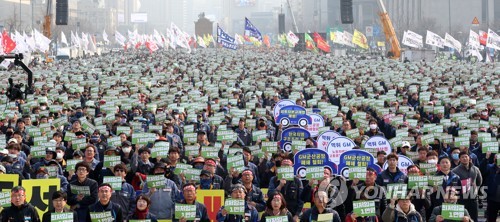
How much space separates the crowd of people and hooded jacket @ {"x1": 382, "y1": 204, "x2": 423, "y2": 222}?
0.01 m

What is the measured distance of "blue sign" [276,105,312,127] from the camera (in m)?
22.8

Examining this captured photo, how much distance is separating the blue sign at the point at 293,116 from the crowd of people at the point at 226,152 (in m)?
0.30

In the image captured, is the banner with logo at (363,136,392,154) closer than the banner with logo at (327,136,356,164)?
No

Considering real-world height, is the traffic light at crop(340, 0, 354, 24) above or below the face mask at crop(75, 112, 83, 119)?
above

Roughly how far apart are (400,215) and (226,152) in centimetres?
650

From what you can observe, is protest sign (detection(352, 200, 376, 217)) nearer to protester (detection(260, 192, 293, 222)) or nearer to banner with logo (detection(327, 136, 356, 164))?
protester (detection(260, 192, 293, 222))

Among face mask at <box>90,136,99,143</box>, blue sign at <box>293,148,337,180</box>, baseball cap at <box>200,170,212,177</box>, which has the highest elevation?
face mask at <box>90,136,99,143</box>

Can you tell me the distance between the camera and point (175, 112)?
23.7 metres

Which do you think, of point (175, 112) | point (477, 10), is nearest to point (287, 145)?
point (175, 112)

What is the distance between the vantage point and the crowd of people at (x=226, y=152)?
39.5ft

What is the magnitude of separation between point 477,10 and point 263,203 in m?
101

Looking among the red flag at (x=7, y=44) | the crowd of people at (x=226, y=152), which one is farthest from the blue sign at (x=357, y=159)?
the red flag at (x=7, y=44)

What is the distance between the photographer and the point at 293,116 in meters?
23.4

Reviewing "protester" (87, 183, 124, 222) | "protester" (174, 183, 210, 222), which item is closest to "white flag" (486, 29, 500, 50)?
"protester" (174, 183, 210, 222)
